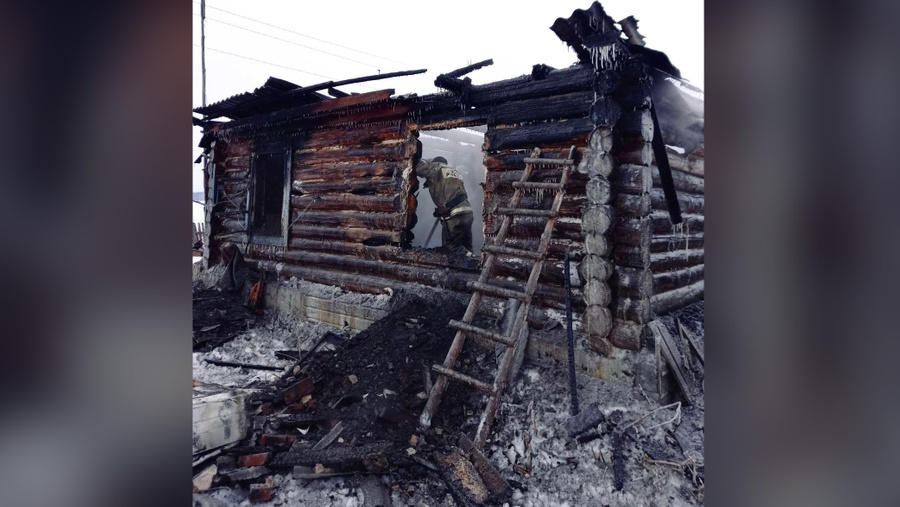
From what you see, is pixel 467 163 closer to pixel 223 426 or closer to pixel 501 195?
pixel 501 195

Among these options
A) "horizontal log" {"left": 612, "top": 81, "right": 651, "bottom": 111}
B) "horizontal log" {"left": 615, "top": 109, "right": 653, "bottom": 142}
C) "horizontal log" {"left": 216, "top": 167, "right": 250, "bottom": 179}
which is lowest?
"horizontal log" {"left": 615, "top": 109, "right": 653, "bottom": 142}

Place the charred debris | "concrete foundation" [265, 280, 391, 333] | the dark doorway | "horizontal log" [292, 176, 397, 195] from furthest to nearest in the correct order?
1. the dark doorway
2. "horizontal log" [292, 176, 397, 195]
3. "concrete foundation" [265, 280, 391, 333]
4. the charred debris

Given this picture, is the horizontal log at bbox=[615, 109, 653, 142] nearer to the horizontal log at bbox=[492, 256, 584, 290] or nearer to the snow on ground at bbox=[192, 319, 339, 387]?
the horizontal log at bbox=[492, 256, 584, 290]

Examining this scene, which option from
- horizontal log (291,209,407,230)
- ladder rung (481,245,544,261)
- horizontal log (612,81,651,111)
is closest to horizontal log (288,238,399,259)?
horizontal log (291,209,407,230)

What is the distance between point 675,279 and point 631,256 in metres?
1.50

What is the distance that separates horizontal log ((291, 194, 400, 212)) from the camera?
25.3 ft

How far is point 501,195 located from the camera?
6328 mm

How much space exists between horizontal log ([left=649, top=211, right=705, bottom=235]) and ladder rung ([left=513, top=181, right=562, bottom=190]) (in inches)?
44.1

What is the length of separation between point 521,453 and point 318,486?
1.92 meters

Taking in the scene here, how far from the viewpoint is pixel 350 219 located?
828 cm

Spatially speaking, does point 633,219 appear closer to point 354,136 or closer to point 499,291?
point 499,291

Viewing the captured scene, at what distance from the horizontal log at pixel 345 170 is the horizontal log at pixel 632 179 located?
3485mm

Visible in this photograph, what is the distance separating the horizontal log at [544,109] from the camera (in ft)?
18.2
